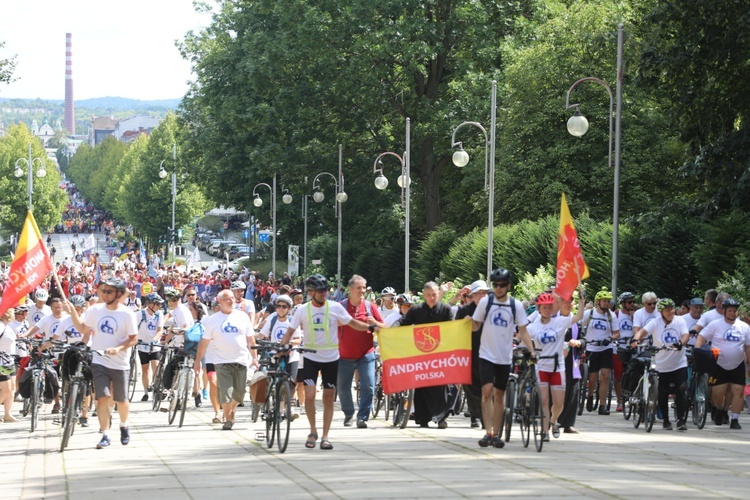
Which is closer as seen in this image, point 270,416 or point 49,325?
point 270,416

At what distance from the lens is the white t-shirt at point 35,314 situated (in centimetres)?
1994

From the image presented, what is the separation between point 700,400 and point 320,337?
19.2 ft

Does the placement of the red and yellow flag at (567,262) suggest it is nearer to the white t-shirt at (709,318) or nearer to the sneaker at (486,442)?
Result: the white t-shirt at (709,318)

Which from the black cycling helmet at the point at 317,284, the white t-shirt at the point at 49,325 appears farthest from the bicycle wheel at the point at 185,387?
the black cycling helmet at the point at 317,284

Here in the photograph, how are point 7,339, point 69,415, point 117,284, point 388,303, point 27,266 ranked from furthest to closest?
point 388,303 < point 7,339 < point 27,266 < point 69,415 < point 117,284

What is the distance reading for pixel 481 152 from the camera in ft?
153

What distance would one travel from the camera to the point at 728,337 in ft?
55.2

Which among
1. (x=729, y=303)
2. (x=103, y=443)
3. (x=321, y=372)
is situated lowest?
(x=103, y=443)

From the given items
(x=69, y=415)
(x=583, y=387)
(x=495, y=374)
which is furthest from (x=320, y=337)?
(x=583, y=387)

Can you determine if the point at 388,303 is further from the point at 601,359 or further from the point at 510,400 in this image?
the point at 510,400

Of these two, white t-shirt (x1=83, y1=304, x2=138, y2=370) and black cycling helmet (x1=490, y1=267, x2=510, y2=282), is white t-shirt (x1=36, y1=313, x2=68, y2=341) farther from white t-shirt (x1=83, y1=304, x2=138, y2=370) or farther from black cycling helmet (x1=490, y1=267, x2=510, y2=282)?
black cycling helmet (x1=490, y1=267, x2=510, y2=282)

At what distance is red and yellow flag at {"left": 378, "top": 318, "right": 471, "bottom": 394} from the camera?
14.3 meters

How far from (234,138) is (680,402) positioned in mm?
41217

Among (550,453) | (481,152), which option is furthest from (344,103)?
(550,453)
